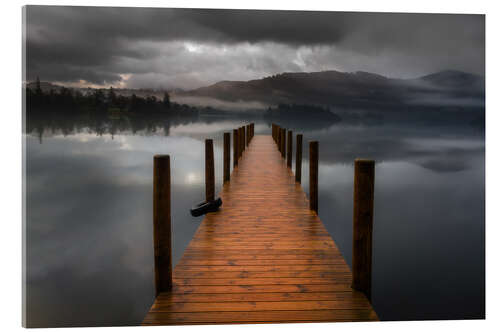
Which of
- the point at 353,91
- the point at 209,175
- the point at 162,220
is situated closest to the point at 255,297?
the point at 162,220

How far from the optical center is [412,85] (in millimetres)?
7883

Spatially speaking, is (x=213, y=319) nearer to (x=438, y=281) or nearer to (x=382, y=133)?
(x=438, y=281)

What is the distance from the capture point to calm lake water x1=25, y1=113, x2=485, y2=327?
574 centimetres

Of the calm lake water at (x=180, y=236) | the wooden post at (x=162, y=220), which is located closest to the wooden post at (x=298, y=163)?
the calm lake water at (x=180, y=236)

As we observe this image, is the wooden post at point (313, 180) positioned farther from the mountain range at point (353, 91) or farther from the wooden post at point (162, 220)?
the wooden post at point (162, 220)

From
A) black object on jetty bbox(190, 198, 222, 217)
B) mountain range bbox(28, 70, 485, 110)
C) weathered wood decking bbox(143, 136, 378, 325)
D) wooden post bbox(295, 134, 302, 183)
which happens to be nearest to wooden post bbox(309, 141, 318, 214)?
weathered wood decking bbox(143, 136, 378, 325)

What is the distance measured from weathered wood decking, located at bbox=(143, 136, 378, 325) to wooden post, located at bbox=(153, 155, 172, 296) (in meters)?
0.15

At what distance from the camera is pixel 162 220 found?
236 centimetres

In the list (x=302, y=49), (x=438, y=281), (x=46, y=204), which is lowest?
(x=438, y=281)

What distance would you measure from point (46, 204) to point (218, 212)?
8899 mm

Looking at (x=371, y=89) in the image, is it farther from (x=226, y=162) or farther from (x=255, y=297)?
(x=255, y=297)

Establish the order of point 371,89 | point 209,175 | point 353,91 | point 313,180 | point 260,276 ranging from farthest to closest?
1. point 353,91
2. point 371,89
3. point 209,175
4. point 313,180
5. point 260,276

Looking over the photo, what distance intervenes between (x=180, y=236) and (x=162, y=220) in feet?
19.2

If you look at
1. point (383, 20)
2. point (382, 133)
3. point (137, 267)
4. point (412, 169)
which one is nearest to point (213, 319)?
point (383, 20)
